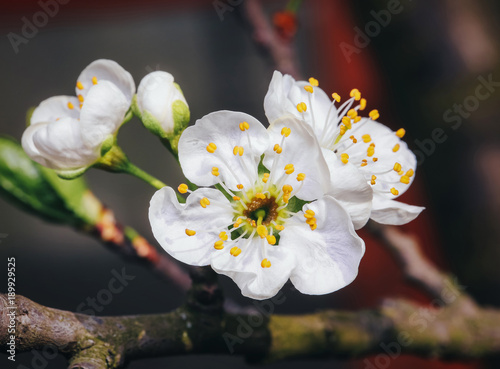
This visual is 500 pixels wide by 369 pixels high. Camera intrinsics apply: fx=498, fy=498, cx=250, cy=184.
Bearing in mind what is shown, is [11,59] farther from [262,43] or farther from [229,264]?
[229,264]

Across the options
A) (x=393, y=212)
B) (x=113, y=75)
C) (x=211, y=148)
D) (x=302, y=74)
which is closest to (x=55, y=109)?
(x=113, y=75)

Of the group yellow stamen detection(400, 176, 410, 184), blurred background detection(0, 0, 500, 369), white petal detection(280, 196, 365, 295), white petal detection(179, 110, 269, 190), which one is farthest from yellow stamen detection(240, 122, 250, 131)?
blurred background detection(0, 0, 500, 369)

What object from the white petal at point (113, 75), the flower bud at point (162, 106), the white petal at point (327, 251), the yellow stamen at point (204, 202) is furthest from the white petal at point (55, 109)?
the white petal at point (327, 251)

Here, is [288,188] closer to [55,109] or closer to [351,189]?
[351,189]

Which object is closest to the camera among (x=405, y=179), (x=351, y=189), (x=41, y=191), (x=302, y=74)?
(x=351, y=189)

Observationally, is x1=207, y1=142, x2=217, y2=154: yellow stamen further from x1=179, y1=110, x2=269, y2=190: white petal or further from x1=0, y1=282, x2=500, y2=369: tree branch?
x1=0, y1=282, x2=500, y2=369: tree branch

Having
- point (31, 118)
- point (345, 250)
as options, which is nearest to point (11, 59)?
point (31, 118)

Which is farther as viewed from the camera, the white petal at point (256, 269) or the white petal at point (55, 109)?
the white petal at point (55, 109)

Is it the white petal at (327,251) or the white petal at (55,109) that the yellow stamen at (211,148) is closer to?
the white petal at (327,251)
